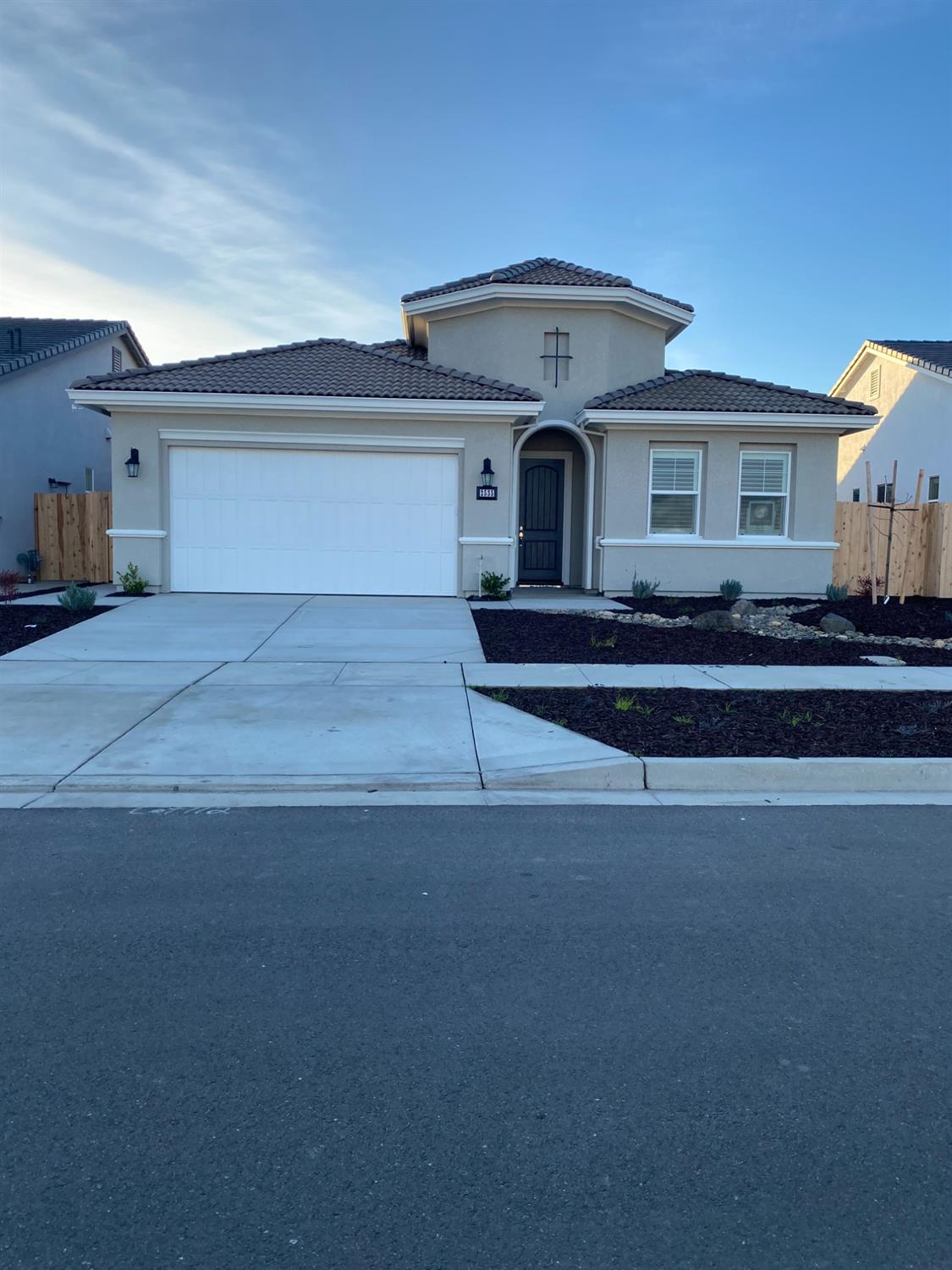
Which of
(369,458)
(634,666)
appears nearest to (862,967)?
(634,666)

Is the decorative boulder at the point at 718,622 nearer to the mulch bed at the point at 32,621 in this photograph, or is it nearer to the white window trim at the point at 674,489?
the white window trim at the point at 674,489

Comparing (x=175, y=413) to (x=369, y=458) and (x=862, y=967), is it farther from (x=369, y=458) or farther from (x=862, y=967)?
(x=862, y=967)

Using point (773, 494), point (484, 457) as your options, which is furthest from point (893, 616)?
point (484, 457)

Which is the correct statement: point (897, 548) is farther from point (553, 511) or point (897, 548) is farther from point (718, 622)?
point (718, 622)

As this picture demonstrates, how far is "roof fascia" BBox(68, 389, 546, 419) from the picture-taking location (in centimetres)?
1605

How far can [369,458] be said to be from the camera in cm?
1664

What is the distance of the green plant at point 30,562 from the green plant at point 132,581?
5110 mm

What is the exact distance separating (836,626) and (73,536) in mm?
15906

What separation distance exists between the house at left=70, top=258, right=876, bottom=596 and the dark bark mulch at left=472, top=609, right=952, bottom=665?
3541 millimetres

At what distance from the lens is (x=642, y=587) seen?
17.0 meters

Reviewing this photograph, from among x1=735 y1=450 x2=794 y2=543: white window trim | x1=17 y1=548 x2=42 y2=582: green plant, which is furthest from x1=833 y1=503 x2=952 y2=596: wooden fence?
x1=17 y1=548 x2=42 y2=582: green plant

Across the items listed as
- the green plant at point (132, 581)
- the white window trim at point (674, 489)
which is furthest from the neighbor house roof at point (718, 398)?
the green plant at point (132, 581)

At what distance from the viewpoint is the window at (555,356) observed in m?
18.5

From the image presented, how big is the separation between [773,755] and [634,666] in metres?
3.78
